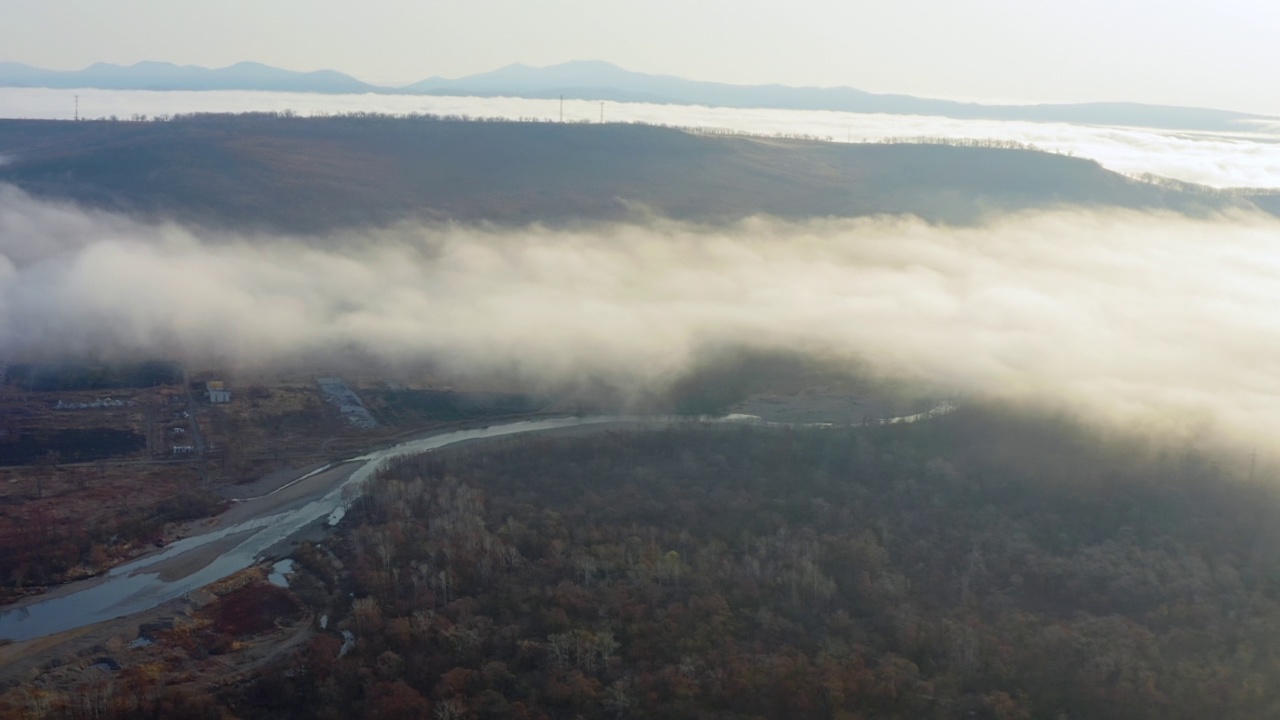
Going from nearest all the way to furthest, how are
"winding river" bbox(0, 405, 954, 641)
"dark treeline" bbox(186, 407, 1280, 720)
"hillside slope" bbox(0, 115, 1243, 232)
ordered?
"dark treeline" bbox(186, 407, 1280, 720) < "winding river" bbox(0, 405, 954, 641) < "hillside slope" bbox(0, 115, 1243, 232)

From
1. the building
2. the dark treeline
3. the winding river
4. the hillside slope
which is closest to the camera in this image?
the dark treeline

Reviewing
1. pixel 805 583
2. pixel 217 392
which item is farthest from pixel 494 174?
pixel 805 583

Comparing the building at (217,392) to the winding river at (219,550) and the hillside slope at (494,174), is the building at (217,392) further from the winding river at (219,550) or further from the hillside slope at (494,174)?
the hillside slope at (494,174)

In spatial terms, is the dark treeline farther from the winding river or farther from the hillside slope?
the hillside slope

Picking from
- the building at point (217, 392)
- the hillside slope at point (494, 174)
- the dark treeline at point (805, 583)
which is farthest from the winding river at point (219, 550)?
the hillside slope at point (494, 174)

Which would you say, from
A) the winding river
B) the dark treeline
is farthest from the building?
the dark treeline

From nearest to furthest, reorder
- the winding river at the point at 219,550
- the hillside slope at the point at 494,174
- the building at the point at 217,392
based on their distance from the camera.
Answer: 1. the winding river at the point at 219,550
2. the building at the point at 217,392
3. the hillside slope at the point at 494,174
